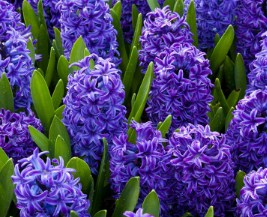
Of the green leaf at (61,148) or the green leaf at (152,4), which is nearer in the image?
the green leaf at (61,148)

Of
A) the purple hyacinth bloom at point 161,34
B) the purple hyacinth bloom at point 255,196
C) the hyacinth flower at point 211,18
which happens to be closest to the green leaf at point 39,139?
the purple hyacinth bloom at point 161,34

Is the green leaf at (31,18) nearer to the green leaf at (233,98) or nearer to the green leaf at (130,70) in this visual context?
the green leaf at (130,70)

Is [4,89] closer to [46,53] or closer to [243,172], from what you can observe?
[46,53]

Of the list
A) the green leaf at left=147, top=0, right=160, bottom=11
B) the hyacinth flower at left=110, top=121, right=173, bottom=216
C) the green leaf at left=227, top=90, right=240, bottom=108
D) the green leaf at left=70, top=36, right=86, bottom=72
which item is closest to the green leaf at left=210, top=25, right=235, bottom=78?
the green leaf at left=227, top=90, right=240, bottom=108

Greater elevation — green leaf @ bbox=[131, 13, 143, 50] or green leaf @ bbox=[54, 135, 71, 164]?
green leaf @ bbox=[131, 13, 143, 50]

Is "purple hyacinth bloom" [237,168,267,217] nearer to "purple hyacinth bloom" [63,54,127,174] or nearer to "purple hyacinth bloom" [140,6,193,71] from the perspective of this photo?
"purple hyacinth bloom" [63,54,127,174]

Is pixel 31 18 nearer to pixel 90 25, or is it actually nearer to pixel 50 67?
pixel 50 67
